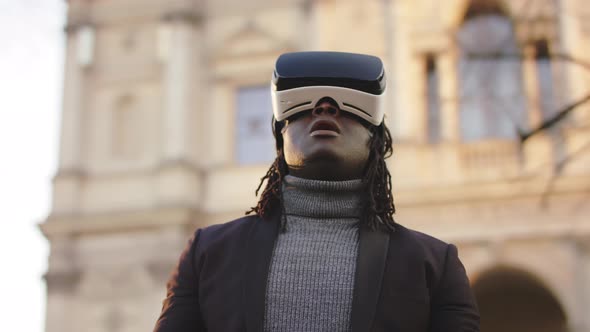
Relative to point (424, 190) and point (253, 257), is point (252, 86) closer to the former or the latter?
point (424, 190)

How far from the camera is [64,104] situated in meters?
15.4

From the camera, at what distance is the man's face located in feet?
7.89

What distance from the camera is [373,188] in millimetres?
2445

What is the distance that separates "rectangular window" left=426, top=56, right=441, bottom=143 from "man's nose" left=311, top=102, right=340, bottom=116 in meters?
11.2

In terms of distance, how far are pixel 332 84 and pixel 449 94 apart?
445 inches

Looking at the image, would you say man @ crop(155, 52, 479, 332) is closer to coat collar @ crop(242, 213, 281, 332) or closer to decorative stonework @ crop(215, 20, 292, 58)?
coat collar @ crop(242, 213, 281, 332)

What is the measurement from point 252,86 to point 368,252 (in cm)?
1255

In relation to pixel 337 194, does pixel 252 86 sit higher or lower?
higher

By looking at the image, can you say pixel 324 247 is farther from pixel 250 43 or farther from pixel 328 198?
pixel 250 43

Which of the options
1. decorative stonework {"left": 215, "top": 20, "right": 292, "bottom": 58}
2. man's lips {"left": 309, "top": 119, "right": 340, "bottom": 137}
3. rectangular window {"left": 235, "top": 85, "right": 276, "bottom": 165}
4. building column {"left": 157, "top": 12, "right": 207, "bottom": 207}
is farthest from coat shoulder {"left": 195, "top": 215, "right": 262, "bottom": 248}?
decorative stonework {"left": 215, "top": 20, "right": 292, "bottom": 58}

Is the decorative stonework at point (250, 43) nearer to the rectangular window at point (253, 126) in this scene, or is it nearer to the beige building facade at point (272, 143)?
the beige building facade at point (272, 143)

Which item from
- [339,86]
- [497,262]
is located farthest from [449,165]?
Answer: [339,86]

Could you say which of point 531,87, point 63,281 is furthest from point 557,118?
point 63,281

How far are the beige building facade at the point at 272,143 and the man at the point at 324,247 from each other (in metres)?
10.3
